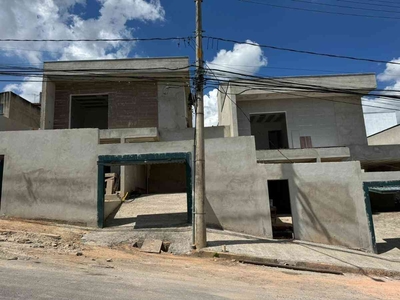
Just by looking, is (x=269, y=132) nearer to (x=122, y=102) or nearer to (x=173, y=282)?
(x=122, y=102)

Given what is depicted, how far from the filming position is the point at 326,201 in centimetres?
1184

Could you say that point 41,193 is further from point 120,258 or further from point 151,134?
point 151,134

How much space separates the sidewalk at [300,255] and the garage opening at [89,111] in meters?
14.9

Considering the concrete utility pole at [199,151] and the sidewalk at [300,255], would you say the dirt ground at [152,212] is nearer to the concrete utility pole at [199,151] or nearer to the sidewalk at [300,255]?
the sidewalk at [300,255]

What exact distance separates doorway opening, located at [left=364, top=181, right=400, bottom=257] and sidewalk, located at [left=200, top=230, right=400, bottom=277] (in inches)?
33.6

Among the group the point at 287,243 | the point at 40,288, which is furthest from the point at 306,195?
the point at 40,288

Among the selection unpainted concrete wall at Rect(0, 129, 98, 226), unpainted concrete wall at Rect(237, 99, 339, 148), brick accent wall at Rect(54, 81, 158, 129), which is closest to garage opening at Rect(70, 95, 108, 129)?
brick accent wall at Rect(54, 81, 158, 129)

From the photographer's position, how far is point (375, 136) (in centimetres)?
2884

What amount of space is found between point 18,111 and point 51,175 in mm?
17187

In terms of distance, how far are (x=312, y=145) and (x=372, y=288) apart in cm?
1629

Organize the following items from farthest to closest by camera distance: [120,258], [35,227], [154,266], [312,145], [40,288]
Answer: [312,145]
[35,227]
[120,258]
[154,266]
[40,288]

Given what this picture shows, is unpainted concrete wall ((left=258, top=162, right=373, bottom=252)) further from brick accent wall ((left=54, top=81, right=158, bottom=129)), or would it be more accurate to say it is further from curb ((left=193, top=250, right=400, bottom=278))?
brick accent wall ((left=54, top=81, right=158, bottom=129))

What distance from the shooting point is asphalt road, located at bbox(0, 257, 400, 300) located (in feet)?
16.1

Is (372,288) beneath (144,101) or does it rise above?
beneath
